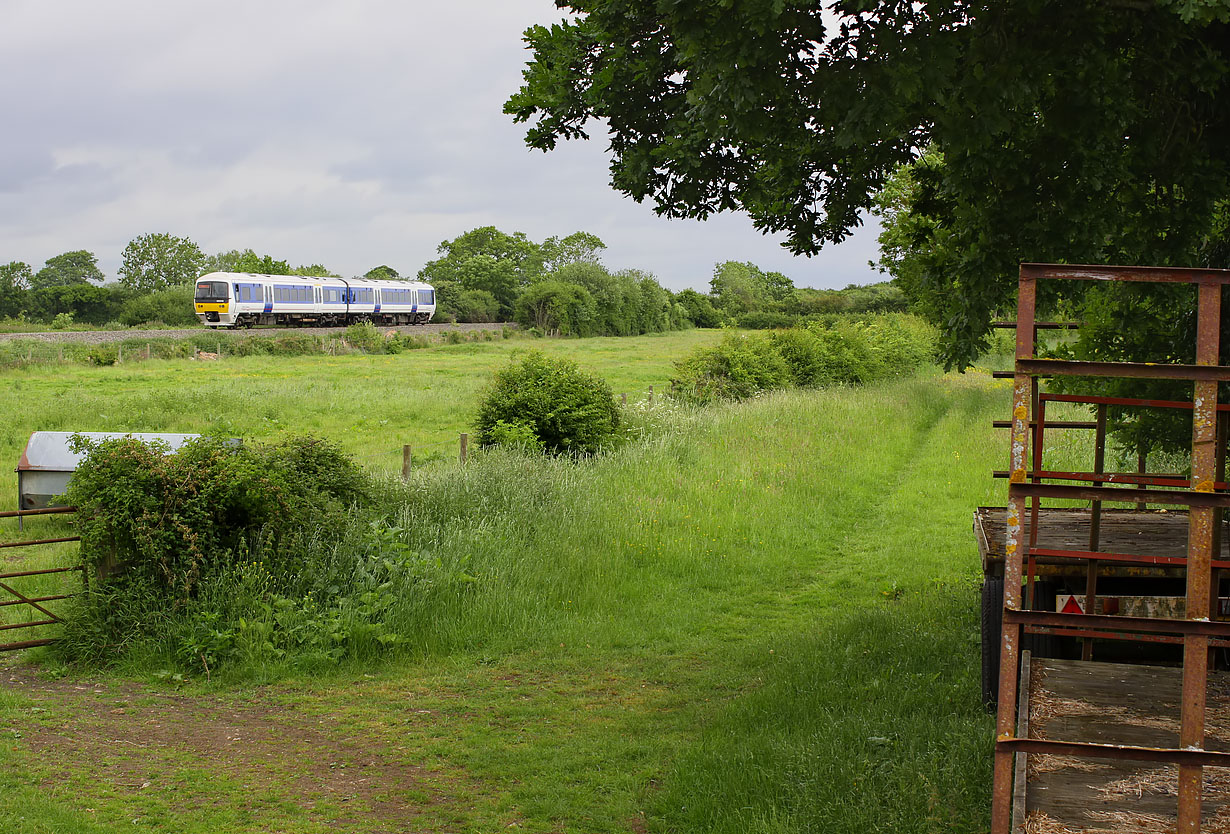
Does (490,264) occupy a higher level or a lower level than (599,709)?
higher

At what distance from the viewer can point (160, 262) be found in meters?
90.8

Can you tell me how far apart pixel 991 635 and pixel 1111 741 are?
2.18 metres

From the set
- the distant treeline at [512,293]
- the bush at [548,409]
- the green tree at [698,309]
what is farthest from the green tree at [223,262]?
the bush at [548,409]

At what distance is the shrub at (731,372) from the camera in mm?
24547

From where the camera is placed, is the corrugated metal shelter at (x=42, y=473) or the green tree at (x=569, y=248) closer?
the corrugated metal shelter at (x=42, y=473)

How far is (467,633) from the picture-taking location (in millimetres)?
8461

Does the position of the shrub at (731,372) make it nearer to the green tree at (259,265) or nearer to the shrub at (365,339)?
the shrub at (365,339)

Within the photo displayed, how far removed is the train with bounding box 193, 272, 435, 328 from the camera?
50.3 metres

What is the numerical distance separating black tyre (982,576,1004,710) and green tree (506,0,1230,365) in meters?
1.61

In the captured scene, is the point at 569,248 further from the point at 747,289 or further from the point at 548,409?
the point at 548,409

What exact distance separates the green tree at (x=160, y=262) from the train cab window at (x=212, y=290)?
42684mm

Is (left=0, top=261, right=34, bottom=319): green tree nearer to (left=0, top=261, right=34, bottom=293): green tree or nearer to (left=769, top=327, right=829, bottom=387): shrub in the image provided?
(left=0, top=261, right=34, bottom=293): green tree

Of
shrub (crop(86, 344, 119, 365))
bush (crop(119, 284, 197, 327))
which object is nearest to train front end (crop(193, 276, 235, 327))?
bush (crop(119, 284, 197, 327))

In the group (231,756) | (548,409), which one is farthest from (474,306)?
(231,756)
